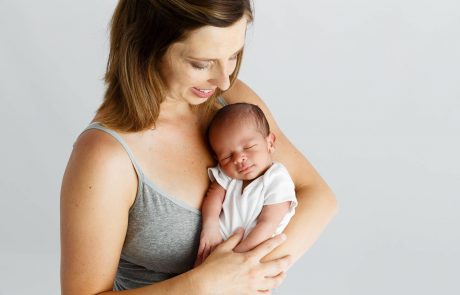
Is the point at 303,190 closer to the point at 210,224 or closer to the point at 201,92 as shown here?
the point at 210,224

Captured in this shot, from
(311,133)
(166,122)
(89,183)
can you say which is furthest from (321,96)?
(89,183)

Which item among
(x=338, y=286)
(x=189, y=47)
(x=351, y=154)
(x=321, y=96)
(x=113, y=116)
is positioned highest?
(x=189, y=47)

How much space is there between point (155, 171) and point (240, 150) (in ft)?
0.81

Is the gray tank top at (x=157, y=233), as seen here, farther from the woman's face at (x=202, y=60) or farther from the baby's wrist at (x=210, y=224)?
the woman's face at (x=202, y=60)

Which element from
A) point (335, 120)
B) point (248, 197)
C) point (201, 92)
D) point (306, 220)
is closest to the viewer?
point (201, 92)

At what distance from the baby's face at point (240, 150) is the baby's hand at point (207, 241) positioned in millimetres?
171

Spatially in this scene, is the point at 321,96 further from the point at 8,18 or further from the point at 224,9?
the point at 224,9

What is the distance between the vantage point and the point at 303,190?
2326 millimetres

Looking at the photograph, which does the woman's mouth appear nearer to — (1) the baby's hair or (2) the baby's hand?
(1) the baby's hair

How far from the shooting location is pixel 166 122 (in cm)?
214

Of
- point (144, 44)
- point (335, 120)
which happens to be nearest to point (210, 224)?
point (144, 44)

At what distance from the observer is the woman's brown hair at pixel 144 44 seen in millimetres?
1849

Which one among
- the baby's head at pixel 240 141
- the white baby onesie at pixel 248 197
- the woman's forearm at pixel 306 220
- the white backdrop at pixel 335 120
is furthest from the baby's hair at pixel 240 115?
the white backdrop at pixel 335 120

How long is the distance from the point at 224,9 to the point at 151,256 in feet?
2.16
